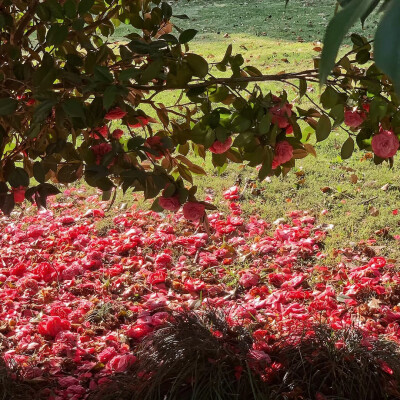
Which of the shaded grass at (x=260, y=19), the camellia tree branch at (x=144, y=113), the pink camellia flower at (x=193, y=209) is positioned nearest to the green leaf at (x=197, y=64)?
the camellia tree branch at (x=144, y=113)

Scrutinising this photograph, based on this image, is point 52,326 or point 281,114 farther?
point 52,326

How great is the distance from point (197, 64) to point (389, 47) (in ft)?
5.36

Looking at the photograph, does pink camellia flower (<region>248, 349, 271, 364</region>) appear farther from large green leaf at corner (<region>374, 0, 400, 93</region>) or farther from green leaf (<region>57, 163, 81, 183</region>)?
large green leaf at corner (<region>374, 0, 400, 93</region>)

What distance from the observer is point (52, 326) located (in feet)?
11.0

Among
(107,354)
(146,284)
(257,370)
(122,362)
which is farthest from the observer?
(146,284)

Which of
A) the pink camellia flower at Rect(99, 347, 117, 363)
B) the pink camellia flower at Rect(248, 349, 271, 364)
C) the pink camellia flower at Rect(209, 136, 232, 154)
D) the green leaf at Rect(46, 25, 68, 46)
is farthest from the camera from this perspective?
the pink camellia flower at Rect(99, 347, 117, 363)

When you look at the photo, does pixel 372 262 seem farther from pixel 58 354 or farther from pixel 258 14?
pixel 258 14

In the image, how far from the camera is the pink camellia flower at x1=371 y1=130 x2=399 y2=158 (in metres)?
2.15

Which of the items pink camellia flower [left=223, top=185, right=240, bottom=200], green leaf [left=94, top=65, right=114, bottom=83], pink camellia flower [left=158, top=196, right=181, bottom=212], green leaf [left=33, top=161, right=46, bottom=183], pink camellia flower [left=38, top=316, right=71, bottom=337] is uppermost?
green leaf [left=94, top=65, right=114, bottom=83]

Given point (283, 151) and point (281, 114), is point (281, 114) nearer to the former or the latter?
point (281, 114)

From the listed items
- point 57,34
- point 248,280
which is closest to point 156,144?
point 57,34

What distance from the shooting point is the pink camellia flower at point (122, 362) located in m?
2.80

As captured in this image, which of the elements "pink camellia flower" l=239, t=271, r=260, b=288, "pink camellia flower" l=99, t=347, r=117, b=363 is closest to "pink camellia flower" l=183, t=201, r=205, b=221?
"pink camellia flower" l=99, t=347, r=117, b=363

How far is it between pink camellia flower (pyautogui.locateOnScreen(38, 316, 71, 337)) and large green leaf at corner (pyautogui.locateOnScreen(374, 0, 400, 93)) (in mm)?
3152
